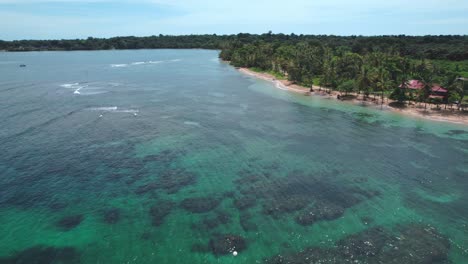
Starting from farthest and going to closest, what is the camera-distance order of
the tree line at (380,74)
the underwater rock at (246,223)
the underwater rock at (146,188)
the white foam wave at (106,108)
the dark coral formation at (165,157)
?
1. the white foam wave at (106,108)
2. the tree line at (380,74)
3. the dark coral formation at (165,157)
4. the underwater rock at (146,188)
5. the underwater rock at (246,223)

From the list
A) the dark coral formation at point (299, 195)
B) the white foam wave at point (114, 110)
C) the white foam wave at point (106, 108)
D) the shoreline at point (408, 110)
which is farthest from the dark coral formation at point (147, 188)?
the shoreline at point (408, 110)

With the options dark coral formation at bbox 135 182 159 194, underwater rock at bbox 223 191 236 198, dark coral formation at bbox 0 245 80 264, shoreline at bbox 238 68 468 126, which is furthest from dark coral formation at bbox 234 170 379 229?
shoreline at bbox 238 68 468 126

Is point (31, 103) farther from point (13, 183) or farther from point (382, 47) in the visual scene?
point (382, 47)

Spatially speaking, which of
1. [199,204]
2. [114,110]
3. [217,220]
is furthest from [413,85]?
[114,110]

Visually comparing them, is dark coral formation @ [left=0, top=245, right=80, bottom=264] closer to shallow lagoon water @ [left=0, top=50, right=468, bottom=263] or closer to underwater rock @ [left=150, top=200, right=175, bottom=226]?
shallow lagoon water @ [left=0, top=50, right=468, bottom=263]

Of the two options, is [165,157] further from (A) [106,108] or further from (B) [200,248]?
(A) [106,108]

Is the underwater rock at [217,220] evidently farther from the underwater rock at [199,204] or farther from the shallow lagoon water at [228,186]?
the underwater rock at [199,204]

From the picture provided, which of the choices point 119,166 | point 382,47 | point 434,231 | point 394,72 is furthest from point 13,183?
point 382,47
